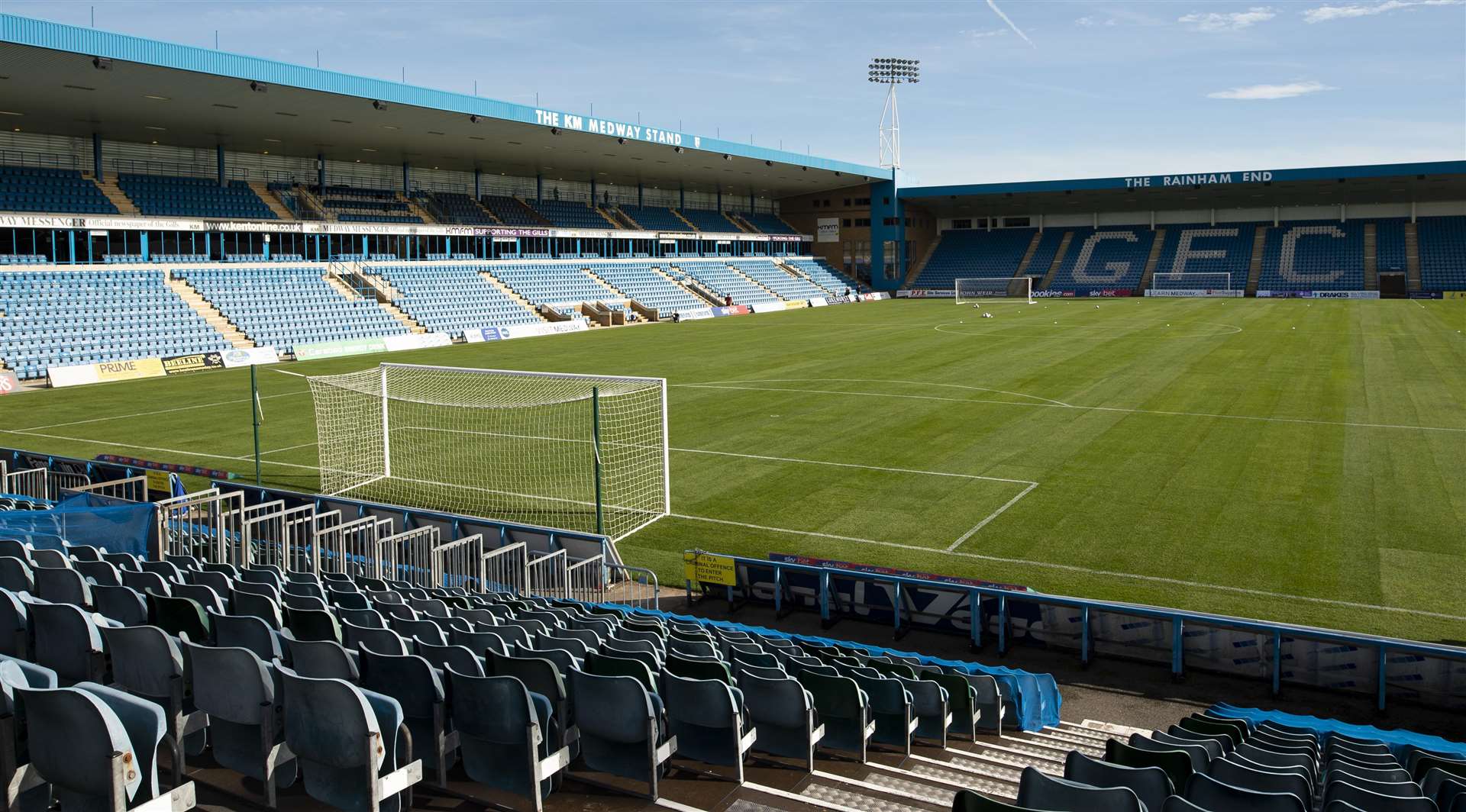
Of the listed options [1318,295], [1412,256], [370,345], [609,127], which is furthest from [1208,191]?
[370,345]

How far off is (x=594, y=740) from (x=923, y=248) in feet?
326

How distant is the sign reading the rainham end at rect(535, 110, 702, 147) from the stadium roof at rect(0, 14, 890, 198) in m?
0.07

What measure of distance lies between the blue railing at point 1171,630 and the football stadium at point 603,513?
59 mm

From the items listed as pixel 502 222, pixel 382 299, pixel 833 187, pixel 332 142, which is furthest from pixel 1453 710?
pixel 833 187

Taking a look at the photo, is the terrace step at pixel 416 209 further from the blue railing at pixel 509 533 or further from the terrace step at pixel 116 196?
the blue railing at pixel 509 533

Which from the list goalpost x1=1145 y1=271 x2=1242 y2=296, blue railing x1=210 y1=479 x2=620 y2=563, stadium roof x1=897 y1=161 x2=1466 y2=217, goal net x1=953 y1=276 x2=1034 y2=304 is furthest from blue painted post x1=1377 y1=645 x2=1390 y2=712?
goal net x1=953 y1=276 x2=1034 y2=304

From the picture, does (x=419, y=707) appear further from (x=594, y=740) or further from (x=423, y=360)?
(x=423, y=360)

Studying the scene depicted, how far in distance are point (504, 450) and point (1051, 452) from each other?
13039 millimetres

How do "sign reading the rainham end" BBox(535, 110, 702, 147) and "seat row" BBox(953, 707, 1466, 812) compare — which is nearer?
"seat row" BBox(953, 707, 1466, 812)

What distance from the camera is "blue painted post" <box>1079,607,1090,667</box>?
39.9 ft

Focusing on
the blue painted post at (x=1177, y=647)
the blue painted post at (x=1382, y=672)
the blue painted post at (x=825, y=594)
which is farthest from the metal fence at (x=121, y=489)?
the blue painted post at (x=1382, y=672)

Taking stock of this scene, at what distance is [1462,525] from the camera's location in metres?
17.5

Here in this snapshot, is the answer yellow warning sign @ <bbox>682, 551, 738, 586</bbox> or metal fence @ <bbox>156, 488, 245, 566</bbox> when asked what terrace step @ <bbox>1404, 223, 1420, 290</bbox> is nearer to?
yellow warning sign @ <bbox>682, 551, 738, 586</bbox>

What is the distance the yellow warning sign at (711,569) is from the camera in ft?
46.0
